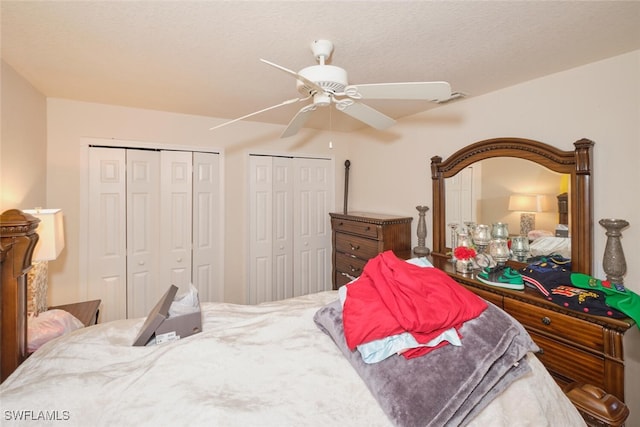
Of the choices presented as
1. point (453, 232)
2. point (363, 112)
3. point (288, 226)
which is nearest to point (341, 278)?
point (288, 226)

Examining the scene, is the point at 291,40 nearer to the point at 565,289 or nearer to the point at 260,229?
the point at 565,289

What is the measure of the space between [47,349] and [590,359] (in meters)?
2.64

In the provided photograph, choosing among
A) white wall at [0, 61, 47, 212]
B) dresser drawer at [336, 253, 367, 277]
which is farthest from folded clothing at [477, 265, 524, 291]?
white wall at [0, 61, 47, 212]

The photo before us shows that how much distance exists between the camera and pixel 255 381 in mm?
1085

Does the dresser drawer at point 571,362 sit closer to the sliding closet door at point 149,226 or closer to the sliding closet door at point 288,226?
the sliding closet door at point 288,226

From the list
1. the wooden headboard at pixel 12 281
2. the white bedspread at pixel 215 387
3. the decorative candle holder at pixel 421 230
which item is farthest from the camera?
the decorative candle holder at pixel 421 230

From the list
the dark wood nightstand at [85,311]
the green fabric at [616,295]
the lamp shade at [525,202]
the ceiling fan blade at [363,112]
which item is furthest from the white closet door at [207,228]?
the green fabric at [616,295]

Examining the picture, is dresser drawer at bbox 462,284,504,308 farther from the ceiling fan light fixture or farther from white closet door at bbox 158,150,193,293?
white closet door at bbox 158,150,193,293

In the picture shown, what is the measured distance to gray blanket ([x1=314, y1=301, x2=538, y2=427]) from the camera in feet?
3.13

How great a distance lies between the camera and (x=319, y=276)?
3895 mm

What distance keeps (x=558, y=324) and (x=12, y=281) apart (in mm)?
2772

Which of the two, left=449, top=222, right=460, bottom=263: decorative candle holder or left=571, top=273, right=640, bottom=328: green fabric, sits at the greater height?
left=449, top=222, right=460, bottom=263: decorative candle holder

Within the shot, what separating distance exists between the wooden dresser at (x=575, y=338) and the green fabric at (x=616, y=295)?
6 cm

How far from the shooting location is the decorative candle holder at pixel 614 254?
171cm
